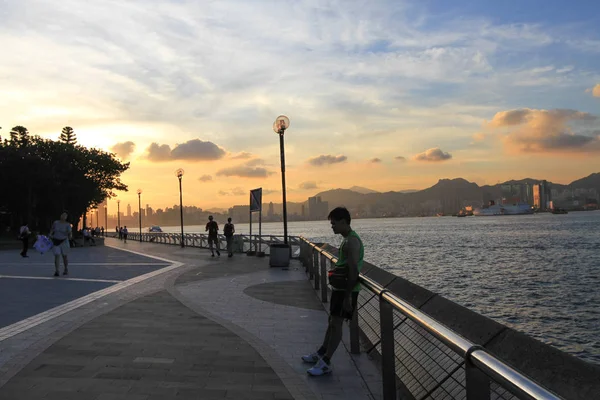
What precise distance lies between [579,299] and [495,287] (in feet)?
14.6

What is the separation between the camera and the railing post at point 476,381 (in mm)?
2328

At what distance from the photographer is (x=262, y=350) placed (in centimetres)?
620

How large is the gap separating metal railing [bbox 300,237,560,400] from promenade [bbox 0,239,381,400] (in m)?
0.50

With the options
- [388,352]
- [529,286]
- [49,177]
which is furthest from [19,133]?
[388,352]

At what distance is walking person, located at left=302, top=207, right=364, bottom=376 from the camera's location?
4.93m

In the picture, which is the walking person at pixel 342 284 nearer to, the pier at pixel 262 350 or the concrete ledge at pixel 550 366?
the pier at pixel 262 350

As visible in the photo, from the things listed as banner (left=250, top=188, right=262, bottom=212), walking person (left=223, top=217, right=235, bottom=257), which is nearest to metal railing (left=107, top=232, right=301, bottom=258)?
walking person (left=223, top=217, right=235, bottom=257)

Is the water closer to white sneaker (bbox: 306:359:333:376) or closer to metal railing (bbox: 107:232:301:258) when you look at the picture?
metal railing (bbox: 107:232:301:258)

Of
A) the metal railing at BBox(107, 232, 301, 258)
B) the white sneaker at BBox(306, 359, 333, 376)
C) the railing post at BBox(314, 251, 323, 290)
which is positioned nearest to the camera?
the white sneaker at BBox(306, 359, 333, 376)

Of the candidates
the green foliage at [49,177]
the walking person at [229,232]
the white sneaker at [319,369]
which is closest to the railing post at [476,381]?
the white sneaker at [319,369]

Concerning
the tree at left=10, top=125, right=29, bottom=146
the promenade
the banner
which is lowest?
the promenade

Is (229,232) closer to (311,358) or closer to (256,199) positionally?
(256,199)

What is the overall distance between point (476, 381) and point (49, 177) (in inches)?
1946

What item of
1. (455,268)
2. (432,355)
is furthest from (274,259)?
(455,268)
